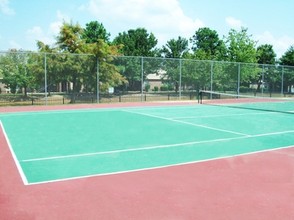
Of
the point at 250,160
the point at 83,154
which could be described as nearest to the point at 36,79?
the point at 83,154

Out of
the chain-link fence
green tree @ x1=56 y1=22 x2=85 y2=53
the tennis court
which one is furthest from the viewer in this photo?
green tree @ x1=56 y1=22 x2=85 y2=53

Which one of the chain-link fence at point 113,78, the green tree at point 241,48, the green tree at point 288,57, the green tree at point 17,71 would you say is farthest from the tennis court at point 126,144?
the green tree at point 288,57

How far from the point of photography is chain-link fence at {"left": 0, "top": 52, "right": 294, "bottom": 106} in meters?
19.4

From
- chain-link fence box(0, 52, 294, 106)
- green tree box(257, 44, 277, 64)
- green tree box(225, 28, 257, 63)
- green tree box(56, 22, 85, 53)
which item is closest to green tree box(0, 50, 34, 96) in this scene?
chain-link fence box(0, 52, 294, 106)

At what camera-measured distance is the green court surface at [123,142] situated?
20.7 ft

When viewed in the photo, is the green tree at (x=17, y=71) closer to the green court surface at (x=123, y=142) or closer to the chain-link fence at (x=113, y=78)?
the chain-link fence at (x=113, y=78)

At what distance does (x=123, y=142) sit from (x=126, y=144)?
274 mm

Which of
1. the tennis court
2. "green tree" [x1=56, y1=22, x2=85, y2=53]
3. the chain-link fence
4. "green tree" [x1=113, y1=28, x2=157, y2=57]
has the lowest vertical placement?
the tennis court

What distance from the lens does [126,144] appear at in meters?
8.41

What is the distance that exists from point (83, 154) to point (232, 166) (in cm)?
304

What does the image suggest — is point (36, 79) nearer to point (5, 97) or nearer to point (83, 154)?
point (5, 97)

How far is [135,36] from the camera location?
173 ft

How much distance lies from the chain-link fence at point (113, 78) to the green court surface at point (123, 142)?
21.2 ft

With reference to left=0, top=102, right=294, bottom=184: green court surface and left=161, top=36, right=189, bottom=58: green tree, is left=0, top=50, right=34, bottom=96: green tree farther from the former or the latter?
left=161, top=36, right=189, bottom=58: green tree
